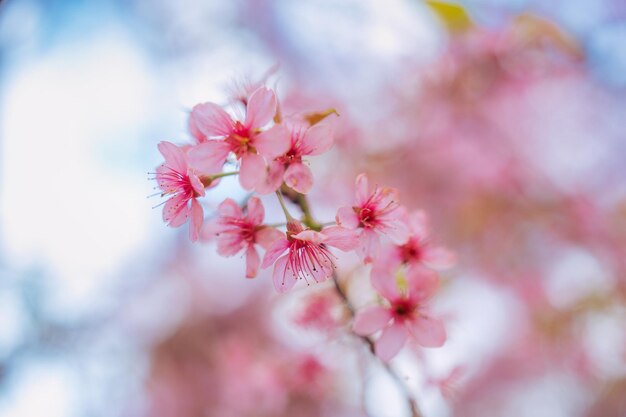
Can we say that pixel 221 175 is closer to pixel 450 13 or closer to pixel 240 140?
pixel 240 140

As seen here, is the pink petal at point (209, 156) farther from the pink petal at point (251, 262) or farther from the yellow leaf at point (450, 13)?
the yellow leaf at point (450, 13)

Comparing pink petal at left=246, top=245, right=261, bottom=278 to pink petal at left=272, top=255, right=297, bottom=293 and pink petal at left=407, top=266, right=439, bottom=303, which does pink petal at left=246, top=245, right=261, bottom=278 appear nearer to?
pink petal at left=272, top=255, right=297, bottom=293

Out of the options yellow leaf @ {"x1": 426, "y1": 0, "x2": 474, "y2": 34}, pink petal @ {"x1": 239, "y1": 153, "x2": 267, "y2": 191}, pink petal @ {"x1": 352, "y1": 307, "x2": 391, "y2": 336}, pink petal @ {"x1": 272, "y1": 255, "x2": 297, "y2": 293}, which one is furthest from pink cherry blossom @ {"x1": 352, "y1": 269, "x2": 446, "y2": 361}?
yellow leaf @ {"x1": 426, "y1": 0, "x2": 474, "y2": 34}

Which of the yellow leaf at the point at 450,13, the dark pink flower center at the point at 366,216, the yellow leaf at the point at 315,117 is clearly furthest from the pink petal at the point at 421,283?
the yellow leaf at the point at 450,13

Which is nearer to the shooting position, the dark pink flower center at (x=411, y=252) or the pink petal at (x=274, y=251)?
the pink petal at (x=274, y=251)

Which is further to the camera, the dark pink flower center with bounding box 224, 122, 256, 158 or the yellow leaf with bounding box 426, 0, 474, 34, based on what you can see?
the yellow leaf with bounding box 426, 0, 474, 34

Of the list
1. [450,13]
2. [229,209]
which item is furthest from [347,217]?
[450,13]

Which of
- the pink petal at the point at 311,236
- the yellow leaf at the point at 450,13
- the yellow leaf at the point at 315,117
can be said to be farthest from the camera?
the yellow leaf at the point at 450,13
